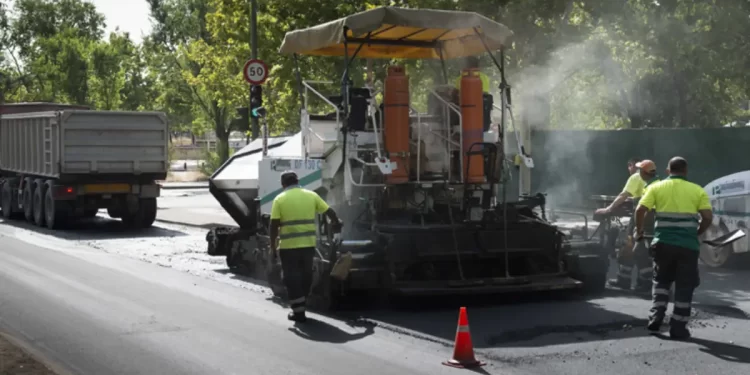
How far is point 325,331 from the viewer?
9562 millimetres

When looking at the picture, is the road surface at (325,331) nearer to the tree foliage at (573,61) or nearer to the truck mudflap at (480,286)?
the truck mudflap at (480,286)

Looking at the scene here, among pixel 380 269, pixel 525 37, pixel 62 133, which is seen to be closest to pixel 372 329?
pixel 380 269

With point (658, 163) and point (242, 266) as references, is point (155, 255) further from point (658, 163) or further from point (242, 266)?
point (658, 163)

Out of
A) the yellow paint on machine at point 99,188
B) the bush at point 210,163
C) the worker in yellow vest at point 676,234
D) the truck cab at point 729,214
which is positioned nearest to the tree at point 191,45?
the bush at point 210,163

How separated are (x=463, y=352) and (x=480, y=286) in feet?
8.50

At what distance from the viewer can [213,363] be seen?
26.6 ft

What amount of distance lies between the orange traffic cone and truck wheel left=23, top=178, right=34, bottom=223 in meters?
17.3

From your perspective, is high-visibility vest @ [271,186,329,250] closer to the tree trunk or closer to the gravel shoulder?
the gravel shoulder

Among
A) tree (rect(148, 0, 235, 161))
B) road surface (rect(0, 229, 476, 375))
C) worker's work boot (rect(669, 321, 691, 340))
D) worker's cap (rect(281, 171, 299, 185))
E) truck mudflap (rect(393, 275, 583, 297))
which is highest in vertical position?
tree (rect(148, 0, 235, 161))

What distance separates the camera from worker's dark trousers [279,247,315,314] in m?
10.0

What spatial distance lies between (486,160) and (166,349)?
4476 millimetres

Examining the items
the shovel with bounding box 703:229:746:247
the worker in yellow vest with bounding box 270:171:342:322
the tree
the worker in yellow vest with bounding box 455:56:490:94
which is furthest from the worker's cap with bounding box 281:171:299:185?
the tree

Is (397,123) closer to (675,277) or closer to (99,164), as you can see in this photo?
(675,277)

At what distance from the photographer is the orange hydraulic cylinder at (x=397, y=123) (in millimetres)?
11203
